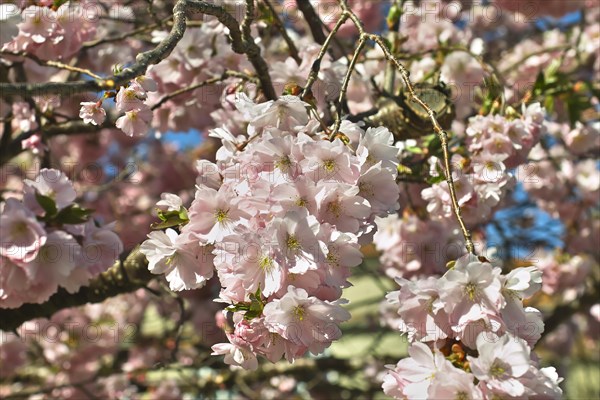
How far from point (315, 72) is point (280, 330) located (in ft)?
2.06

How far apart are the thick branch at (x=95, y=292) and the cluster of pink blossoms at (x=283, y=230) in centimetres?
58

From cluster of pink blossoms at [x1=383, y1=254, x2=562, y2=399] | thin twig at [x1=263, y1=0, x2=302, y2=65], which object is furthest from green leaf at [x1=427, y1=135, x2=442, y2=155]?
cluster of pink blossoms at [x1=383, y1=254, x2=562, y2=399]

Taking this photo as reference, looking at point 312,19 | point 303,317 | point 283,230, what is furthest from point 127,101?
point 312,19

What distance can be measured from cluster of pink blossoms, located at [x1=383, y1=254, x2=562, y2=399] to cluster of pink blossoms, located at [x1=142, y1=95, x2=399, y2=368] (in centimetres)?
15

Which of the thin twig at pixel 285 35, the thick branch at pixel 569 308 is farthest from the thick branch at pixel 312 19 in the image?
the thick branch at pixel 569 308

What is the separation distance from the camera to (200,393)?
3.46 meters

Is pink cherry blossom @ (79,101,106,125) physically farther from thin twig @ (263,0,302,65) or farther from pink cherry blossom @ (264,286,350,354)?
thin twig @ (263,0,302,65)

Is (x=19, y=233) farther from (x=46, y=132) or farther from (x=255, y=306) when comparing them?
(x=46, y=132)

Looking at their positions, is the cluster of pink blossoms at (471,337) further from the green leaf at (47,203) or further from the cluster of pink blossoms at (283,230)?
the green leaf at (47,203)

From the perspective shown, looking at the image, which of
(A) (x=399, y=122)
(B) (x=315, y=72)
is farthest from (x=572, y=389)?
(B) (x=315, y=72)

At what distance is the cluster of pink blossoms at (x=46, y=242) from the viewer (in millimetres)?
1420

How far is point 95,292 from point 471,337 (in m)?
1.27

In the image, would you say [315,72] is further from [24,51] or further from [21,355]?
[21,355]

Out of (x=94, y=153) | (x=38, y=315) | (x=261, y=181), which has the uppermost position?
(x=261, y=181)
